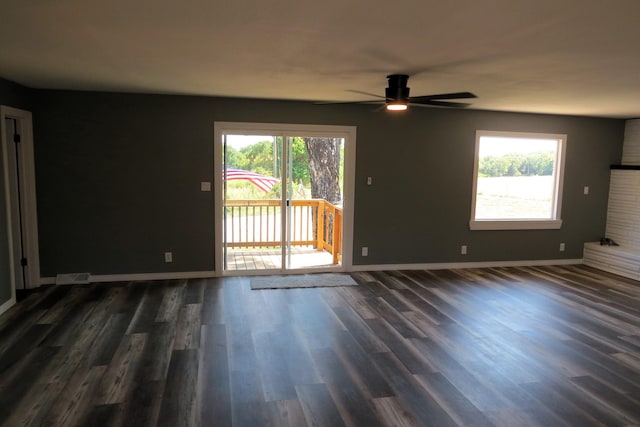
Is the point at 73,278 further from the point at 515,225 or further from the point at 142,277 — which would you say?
the point at 515,225

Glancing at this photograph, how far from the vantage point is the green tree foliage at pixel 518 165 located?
635 cm

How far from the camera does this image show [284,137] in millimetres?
5602

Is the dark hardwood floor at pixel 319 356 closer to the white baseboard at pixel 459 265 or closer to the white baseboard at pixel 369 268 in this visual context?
the white baseboard at pixel 369 268

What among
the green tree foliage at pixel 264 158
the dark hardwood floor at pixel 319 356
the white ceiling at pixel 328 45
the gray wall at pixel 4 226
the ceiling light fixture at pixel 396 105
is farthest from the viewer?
the green tree foliage at pixel 264 158

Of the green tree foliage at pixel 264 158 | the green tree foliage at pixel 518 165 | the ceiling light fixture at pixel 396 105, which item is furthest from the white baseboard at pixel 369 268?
the ceiling light fixture at pixel 396 105

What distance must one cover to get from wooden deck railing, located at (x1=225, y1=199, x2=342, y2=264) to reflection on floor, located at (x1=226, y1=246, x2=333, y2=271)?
0.31 ft

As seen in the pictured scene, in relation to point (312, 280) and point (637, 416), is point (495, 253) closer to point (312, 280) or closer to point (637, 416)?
point (312, 280)

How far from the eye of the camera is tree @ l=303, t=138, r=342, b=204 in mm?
5828

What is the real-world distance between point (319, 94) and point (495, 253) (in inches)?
143

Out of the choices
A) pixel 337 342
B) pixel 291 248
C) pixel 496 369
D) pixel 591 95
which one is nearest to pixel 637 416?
pixel 496 369

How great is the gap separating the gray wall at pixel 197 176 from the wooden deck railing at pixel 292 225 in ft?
1.38

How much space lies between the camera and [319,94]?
16.0ft

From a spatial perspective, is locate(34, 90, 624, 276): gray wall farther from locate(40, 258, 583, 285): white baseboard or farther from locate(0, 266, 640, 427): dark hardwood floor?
locate(0, 266, 640, 427): dark hardwood floor

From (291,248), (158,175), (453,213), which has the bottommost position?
(291,248)
